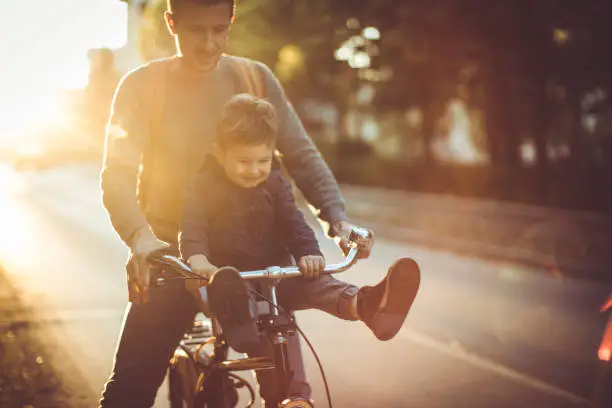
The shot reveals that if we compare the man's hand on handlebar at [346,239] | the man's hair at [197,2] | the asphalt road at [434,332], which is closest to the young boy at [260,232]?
the man's hand on handlebar at [346,239]

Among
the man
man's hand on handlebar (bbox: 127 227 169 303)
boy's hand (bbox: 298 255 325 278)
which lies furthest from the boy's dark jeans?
man's hand on handlebar (bbox: 127 227 169 303)

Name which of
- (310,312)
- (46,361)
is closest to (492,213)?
(310,312)

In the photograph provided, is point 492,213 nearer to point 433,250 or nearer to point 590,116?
point 433,250

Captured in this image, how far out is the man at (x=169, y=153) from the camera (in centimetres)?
327

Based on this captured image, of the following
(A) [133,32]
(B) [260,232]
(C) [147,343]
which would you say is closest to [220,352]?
(C) [147,343]

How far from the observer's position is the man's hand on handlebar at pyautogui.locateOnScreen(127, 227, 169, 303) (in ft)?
9.37

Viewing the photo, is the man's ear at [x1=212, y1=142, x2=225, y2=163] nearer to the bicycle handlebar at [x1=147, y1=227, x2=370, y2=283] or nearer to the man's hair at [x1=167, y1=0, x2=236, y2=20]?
the bicycle handlebar at [x1=147, y1=227, x2=370, y2=283]

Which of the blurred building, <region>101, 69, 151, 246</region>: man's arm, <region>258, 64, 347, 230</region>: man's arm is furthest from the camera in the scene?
the blurred building

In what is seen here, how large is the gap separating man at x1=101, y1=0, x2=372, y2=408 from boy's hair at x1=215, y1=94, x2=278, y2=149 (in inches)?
15.4

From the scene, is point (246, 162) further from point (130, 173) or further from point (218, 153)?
point (130, 173)

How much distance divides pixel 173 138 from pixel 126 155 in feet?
0.85

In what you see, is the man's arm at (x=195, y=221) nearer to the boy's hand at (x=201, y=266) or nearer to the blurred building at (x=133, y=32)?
the boy's hand at (x=201, y=266)

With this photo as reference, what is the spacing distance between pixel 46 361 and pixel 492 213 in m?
13.4

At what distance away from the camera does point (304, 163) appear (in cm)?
361
